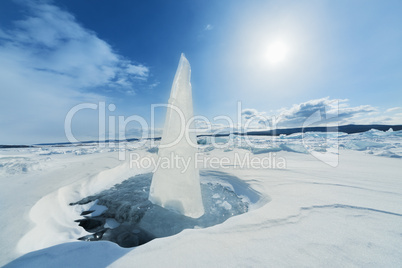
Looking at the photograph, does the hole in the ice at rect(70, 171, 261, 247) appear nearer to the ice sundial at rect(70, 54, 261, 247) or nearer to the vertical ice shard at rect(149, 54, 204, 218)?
the ice sundial at rect(70, 54, 261, 247)

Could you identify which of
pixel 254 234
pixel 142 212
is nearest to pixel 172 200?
pixel 142 212

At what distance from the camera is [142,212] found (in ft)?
9.25

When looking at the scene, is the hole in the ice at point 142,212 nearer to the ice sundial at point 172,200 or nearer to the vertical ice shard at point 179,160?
the ice sundial at point 172,200

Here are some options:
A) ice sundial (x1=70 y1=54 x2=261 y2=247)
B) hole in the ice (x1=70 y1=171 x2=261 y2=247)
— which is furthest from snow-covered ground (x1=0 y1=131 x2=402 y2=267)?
ice sundial (x1=70 y1=54 x2=261 y2=247)

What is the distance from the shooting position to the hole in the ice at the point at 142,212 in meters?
2.19

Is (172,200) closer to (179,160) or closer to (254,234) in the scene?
(179,160)

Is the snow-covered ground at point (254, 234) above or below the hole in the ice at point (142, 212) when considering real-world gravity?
above

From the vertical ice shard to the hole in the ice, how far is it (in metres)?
0.22

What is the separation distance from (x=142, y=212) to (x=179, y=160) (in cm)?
124

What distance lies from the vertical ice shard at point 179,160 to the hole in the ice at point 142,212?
221 millimetres

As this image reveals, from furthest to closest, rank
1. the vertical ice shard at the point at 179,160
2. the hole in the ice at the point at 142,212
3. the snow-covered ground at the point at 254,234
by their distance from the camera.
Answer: the vertical ice shard at the point at 179,160, the hole in the ice at the point at 142,212, the snow-covered ground at the point at 254,234

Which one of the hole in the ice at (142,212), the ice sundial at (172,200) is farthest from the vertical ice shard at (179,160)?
the hole in the ice at (142,212)

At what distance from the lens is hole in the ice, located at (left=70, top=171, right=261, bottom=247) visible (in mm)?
2193

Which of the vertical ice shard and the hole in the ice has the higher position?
the vertical ice shard
